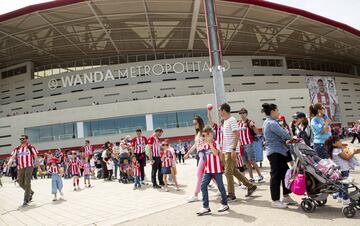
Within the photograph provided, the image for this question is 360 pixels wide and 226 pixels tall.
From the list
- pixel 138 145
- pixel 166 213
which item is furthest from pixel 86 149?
pixel 166 213

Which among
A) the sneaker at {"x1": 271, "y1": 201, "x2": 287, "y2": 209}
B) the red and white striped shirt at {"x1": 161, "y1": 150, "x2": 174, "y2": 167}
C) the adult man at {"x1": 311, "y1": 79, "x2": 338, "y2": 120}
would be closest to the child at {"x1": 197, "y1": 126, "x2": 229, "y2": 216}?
the sneaker at {"x1": 271, "y1": 201, "x2": 287, "y2": 209}

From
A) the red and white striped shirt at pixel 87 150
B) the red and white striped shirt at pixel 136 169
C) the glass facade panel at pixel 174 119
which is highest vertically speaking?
the glass facade panel at pixel 174 119

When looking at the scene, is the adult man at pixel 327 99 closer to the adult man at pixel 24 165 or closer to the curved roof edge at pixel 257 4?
the curved roof edge at pixel 257 4

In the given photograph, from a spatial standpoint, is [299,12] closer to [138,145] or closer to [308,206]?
[138,145]

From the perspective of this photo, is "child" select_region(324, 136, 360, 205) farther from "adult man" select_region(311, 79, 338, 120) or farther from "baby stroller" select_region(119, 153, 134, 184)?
"adult man" select_region(311, 79, 338, 120)

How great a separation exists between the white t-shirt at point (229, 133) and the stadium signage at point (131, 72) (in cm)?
3395

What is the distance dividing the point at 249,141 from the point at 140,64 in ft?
108

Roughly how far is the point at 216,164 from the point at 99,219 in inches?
97.2

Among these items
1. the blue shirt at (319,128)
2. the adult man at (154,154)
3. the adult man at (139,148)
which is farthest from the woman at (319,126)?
the adult man at (139,148)

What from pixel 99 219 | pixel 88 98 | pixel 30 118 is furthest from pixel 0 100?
pixel 99 219

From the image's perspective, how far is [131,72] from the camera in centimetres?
3906

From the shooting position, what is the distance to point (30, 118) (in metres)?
35.5

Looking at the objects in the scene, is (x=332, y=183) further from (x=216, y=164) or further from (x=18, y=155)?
(x=18, y=155)

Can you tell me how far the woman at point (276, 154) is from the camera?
4992mm
